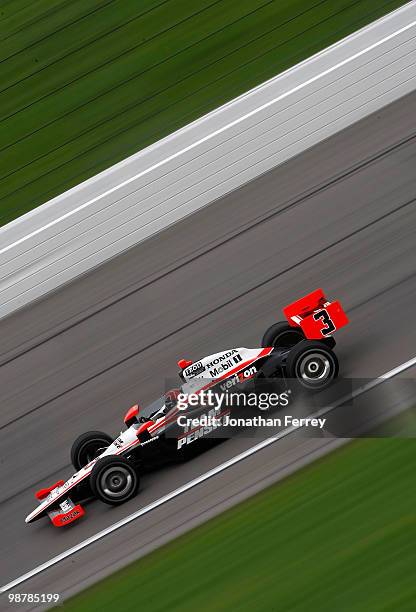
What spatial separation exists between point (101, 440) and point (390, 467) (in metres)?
3.14

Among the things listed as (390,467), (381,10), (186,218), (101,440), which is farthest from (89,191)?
(390,467)

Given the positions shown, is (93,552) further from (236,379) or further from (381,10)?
(381,10)

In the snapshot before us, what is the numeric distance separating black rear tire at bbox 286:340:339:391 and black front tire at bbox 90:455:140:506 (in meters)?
1.77

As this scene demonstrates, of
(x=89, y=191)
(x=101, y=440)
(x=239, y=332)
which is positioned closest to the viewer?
(x=101, y=440)

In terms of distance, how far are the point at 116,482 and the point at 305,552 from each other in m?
2.35

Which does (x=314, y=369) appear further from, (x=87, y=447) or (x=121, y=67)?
(x=121, y=67)

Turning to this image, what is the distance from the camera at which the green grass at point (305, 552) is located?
6984 mm

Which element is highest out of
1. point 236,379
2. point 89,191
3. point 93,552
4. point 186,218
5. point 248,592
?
point 89,191

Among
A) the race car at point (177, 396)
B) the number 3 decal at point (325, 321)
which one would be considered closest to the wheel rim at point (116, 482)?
the race car at point (177, 396)

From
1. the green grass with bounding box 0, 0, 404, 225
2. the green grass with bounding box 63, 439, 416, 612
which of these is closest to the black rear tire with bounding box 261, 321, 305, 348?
the green grass with bounding box 63, 439, 416, 612

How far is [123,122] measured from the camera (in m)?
14.1

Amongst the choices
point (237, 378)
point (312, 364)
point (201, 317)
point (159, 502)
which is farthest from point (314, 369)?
point (201, 317)

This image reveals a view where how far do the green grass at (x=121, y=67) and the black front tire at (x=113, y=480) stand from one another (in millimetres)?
5575

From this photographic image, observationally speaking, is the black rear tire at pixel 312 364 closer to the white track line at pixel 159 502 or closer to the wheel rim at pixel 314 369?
the wheel rim at pixel 314 369
